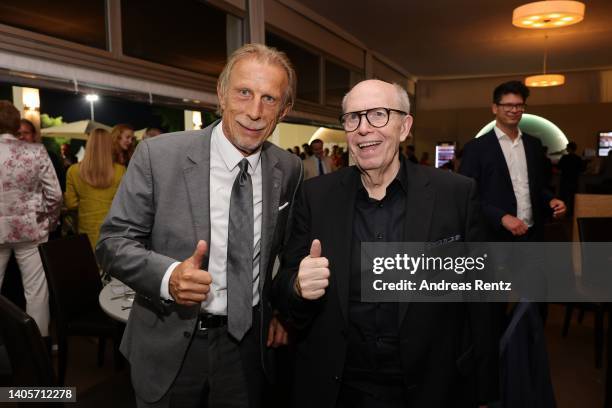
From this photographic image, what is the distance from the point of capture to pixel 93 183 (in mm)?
3719

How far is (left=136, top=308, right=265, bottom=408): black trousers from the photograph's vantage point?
Result: 1.40 m

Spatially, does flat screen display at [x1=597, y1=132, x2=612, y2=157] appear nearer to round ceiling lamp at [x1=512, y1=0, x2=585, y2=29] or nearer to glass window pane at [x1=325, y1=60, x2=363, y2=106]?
glass window pane at [x1=325, y1=60, x2=363, y2=106]

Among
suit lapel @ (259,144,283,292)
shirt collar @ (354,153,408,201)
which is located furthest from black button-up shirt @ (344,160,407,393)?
suit lapel @ (259,144,283,292)

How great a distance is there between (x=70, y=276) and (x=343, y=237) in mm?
2099

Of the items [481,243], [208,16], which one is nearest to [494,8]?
→ [208,16]

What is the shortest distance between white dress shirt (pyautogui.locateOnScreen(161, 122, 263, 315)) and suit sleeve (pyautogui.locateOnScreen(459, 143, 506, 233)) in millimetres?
1949

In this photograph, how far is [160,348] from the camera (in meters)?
1.38

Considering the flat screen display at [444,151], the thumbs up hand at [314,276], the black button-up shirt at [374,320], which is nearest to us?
the thumbs up hand at [314,276]

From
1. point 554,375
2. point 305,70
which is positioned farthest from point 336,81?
point 554,375

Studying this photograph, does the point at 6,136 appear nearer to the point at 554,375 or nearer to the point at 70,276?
the point at 70,276

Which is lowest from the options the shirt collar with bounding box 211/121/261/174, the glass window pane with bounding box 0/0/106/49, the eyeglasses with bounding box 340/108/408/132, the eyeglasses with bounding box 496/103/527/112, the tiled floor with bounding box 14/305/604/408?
the tiled floor with bounding box 14/305/604/408

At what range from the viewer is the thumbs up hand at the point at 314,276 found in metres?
1.27

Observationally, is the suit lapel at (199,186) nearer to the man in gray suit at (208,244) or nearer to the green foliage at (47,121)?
the man in gray suit at (208,244)

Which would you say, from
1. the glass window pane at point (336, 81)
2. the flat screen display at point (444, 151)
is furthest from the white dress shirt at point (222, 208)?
the flat screen display at point (444, 151)
